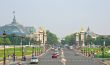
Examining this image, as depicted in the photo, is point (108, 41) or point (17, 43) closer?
point (17, 43)

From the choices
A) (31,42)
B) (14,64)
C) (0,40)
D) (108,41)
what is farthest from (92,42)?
(14,64)

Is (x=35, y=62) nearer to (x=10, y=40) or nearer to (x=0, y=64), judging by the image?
(x=0, y=64)

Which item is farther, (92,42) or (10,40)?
(92,42)

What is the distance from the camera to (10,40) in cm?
16588

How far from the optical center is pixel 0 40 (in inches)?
5605

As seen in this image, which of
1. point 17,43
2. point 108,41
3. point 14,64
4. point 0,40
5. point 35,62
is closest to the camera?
point 14,64

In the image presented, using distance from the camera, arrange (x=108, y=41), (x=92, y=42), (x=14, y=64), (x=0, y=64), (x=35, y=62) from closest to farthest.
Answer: (x=14, y=64)
(x=0, y=64)
(x=35, y=62)
(x=108, y=41)
(x=92, y=42)

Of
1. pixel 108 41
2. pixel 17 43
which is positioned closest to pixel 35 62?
pixel 17 43

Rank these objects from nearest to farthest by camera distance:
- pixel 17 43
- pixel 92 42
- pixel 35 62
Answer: pixel 35 62, pixel 17 43, pixel 92 42

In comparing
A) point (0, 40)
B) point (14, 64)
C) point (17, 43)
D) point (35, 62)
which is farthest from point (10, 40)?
point (14, 64)

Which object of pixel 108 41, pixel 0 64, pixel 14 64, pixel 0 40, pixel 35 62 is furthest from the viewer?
pixel 108 41

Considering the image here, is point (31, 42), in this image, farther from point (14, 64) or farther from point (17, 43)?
point (14, 64)

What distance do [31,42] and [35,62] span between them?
116901 mm

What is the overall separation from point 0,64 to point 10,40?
116910 mm
